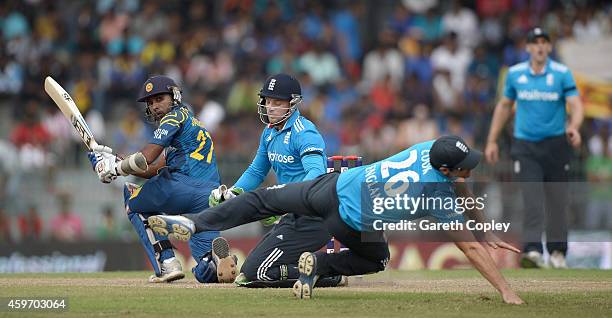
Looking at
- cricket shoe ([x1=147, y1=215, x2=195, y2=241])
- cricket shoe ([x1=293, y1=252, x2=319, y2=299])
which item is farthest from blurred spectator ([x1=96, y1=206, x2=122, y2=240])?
cricket shoe ([x1=147, y1=215, x2=195, y2=241])

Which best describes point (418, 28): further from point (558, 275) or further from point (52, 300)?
point (52, 300)

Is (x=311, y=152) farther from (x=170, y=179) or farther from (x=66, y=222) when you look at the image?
(x=66, y=222)

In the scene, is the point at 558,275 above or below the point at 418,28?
below

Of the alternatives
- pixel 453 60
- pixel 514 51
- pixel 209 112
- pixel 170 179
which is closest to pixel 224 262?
pixel 170 179

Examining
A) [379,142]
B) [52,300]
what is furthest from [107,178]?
[379,142]

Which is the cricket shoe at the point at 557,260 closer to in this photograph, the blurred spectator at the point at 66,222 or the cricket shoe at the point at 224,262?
the cricket shoe at the point at 224,262

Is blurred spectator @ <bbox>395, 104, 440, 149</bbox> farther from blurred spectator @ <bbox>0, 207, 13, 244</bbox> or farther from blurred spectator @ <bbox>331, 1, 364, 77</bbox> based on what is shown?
blurred spectator @ <bbox>0, 207, 13, 244</bbox>

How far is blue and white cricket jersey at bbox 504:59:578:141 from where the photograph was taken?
14.3 m

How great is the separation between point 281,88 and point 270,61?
11.7 metres

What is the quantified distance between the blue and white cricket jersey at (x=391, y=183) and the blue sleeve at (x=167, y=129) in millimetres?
2225

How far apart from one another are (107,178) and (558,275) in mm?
5206

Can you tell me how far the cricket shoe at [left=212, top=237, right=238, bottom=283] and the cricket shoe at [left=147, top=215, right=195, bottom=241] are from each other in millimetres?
1153

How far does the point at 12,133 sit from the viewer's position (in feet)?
69.6

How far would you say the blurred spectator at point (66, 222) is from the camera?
19250 mm
